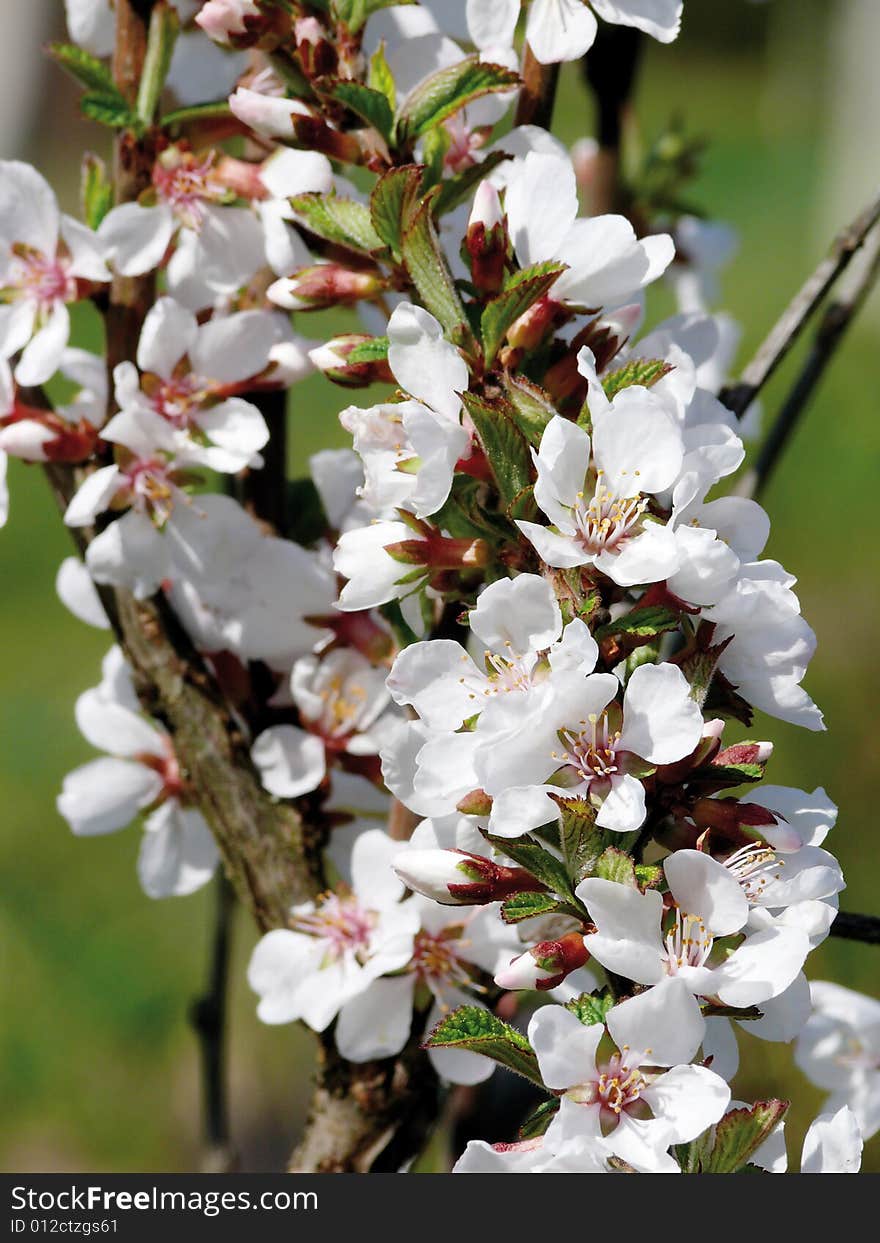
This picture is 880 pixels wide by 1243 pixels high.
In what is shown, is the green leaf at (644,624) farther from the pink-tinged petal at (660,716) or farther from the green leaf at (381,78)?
the green leaf at (381,78)

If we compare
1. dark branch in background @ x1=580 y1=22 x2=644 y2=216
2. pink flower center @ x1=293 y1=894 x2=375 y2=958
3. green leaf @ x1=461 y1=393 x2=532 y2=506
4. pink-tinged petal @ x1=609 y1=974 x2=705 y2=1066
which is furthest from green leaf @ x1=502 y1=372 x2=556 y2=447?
dark branch in background @ x1=580 y1=22 x2=644 y2=216

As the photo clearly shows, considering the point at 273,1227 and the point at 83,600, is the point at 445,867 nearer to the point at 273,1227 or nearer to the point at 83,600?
the point at 273,1227

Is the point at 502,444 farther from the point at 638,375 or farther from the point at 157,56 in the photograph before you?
the point at 157,56

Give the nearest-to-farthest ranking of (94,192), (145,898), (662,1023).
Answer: (662,1023), (94,192), (145,898)

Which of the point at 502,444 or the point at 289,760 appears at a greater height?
Answer: the point at 502,444

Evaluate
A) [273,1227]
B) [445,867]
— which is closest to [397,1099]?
[273,1227]

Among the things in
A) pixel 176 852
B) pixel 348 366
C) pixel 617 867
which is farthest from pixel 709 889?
pixel 176 852
